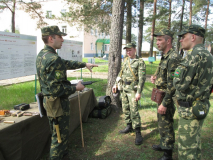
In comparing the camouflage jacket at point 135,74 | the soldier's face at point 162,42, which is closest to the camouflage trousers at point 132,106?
the camouflage jacket at point 135,74

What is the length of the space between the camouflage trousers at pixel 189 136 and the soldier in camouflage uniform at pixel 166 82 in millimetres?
555

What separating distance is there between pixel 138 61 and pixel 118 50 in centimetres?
158

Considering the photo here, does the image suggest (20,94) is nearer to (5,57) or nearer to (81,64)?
(5,57)

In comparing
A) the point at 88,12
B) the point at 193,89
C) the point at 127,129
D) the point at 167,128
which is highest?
the point at 88,12

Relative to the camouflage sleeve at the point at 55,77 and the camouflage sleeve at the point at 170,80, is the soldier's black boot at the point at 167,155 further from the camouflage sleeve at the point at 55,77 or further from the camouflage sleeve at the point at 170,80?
the camouflage sleeve at the point at 55,77

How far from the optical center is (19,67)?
4.10 m

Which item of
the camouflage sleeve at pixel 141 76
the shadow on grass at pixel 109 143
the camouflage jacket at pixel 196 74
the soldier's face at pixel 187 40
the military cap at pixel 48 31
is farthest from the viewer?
the camouflage sleeve at pixel 141 76

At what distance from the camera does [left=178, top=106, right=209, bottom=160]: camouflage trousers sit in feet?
6.82

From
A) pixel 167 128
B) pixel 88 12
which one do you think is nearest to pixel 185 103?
pixel 167 128

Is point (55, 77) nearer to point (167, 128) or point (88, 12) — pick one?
point (167, 128)

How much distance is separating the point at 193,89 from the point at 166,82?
2.55ft

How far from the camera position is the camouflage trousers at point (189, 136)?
2080mm

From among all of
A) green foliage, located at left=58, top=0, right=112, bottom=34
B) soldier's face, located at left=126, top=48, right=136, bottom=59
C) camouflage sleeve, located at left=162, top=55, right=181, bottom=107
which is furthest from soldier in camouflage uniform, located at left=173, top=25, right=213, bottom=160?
green foliage, located at left=58, top=0, right=112, bottom=34

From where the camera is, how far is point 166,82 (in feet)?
9.29
